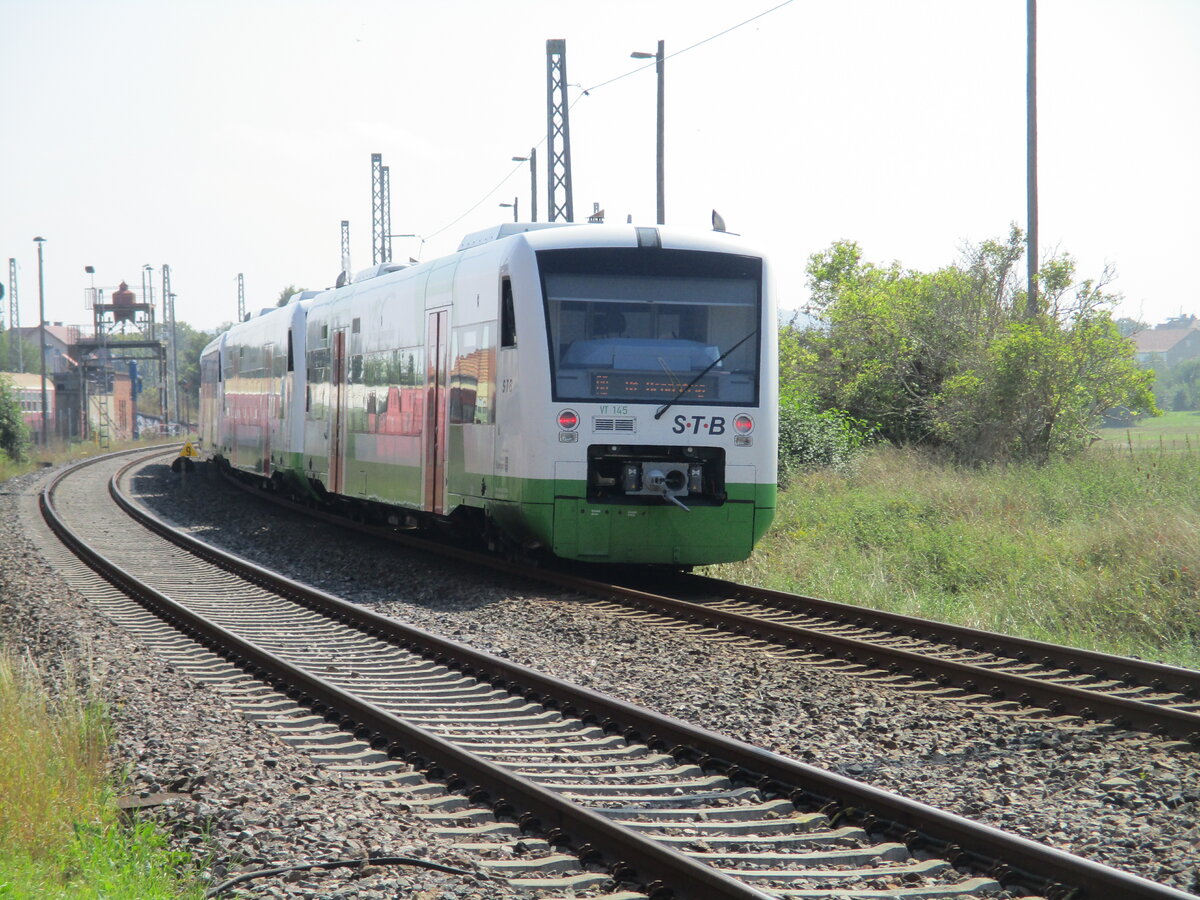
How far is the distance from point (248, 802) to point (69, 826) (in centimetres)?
71

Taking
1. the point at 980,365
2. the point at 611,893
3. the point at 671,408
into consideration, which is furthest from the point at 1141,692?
the point at 980,365

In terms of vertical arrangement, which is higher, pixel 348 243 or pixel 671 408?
pixel 348 243

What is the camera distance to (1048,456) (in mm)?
20969

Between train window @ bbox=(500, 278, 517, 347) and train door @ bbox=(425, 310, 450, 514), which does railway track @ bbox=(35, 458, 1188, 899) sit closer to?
train window @ bbox=(500, 278, 517, 347)

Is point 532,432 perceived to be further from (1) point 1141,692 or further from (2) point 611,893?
(2) point 611,893

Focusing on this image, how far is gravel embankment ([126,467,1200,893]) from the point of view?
5.29 meters

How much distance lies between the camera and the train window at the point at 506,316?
12.5m

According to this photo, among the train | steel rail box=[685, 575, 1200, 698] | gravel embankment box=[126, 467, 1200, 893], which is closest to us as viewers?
gravel embankment box=[126, 467, 1200, 893]

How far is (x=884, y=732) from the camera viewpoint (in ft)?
22.8

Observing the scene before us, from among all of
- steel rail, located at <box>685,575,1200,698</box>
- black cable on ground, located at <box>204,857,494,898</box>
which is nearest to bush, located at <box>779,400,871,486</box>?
steel rail, located at <box>685,575,1200,698</box>

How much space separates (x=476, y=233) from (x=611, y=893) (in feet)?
35.7

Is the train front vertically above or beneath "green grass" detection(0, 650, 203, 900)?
above

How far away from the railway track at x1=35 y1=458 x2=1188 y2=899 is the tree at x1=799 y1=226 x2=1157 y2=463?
14234 mm

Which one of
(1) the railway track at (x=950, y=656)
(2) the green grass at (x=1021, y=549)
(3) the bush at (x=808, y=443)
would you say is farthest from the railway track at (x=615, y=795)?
(3) the bush at (x=808, y=443)
